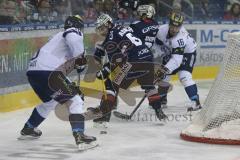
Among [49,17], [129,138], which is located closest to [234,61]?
[129,138]

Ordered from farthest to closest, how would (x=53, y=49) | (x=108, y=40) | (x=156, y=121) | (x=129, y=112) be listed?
(x=129, y=112)
(x=156, y=121)
(x=108, y=40)
(x=53, y=49)

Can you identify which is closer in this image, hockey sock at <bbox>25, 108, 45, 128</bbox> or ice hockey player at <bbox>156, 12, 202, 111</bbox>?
hockey sock at <bbox>25, 108, 45, 128</bbox>

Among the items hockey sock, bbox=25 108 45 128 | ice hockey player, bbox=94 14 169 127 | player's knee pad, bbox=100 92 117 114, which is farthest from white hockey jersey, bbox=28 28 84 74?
player's knee pad, bbox=100 92 117 114

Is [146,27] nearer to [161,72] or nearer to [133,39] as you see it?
[161,72]

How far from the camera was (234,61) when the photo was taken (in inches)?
272

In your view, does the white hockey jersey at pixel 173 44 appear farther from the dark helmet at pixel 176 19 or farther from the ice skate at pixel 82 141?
the ice skate at pixel 82 141

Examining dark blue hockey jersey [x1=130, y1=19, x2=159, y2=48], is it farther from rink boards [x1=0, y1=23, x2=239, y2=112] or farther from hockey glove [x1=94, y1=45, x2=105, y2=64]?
rink boards [x1=0, y1=23, x2=239, y2=112]

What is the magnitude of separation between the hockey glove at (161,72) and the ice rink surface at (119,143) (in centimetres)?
50

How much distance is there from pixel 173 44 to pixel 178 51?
0.10 m

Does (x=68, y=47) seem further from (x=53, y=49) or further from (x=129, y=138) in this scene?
(x=129, y=138)

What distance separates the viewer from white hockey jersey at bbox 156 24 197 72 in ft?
26.9

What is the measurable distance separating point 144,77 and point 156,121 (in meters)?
0.57

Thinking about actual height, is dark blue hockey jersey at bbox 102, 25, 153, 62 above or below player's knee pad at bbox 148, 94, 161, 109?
above

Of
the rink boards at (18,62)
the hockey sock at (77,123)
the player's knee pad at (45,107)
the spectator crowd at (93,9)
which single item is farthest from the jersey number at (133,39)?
the spectator crowd at (93,9)
